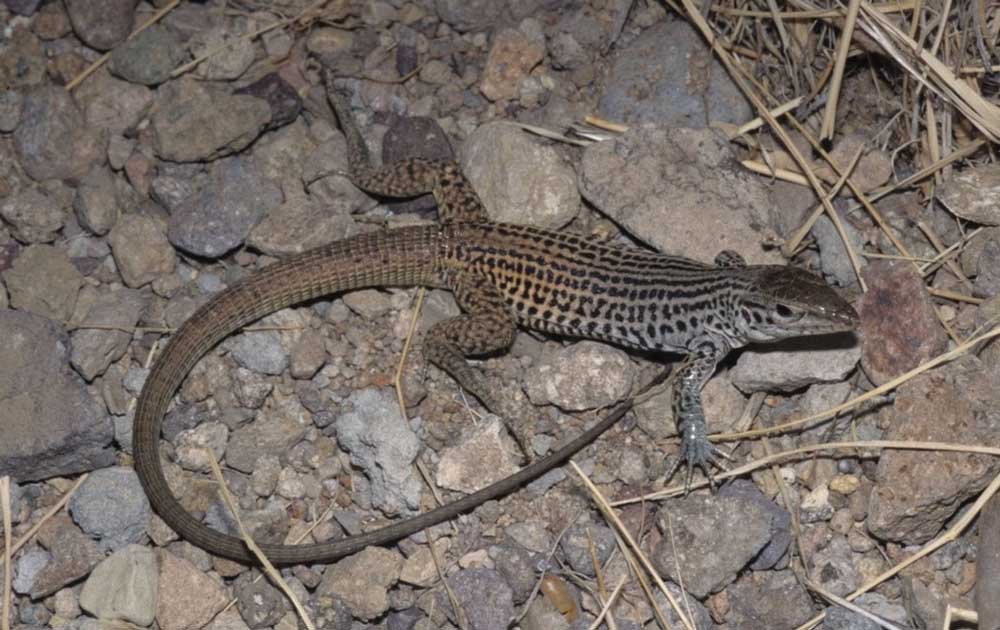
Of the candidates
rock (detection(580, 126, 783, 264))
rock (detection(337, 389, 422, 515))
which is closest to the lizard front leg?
rock (detection(580, 126, 783, 264))

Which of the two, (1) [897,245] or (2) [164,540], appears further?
(1) [897,245]

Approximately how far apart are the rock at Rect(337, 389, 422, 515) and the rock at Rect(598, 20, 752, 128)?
2142mm

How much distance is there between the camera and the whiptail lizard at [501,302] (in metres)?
4.75

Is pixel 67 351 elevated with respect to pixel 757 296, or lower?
lower

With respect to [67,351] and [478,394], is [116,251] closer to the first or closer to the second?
[67,351]

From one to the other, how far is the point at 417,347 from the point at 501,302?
1.73 feet

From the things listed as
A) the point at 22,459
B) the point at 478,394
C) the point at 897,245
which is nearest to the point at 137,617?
the point at 22,459

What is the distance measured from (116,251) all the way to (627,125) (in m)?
2.83

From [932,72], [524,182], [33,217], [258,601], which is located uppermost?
[932,72]

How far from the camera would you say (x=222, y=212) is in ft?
18.2

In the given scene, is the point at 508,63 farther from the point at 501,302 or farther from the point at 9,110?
the point at 9,110

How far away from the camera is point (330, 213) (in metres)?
5.63

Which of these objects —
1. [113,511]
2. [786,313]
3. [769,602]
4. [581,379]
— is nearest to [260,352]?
[113,511]

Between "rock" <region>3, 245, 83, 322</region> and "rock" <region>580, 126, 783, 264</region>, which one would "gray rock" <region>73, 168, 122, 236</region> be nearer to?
"rock" <region>3, 245, 83, 322</region>
